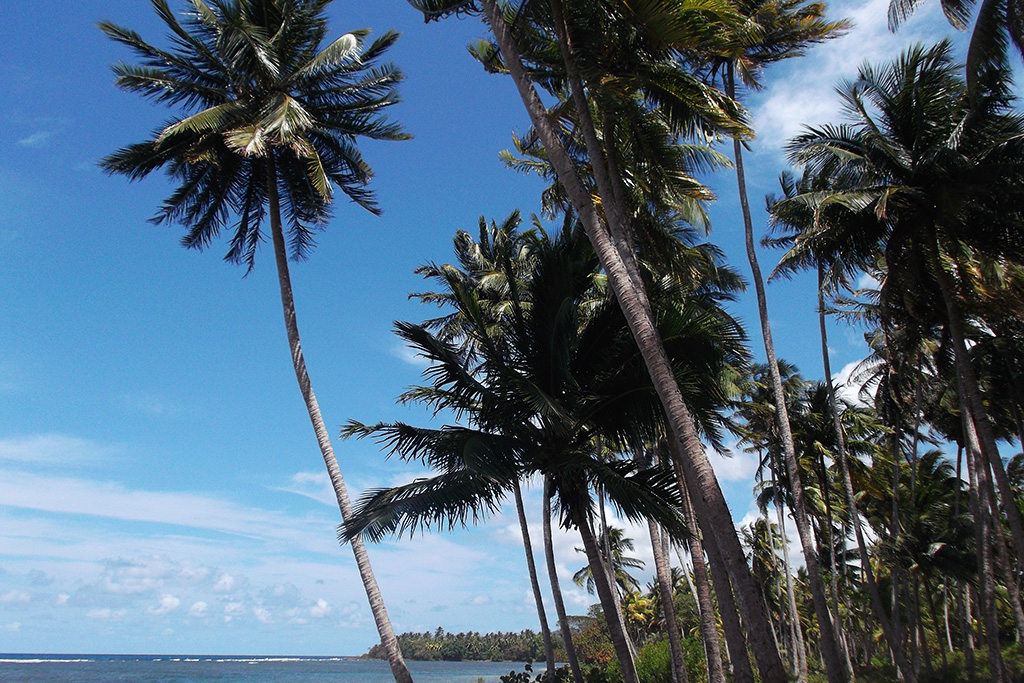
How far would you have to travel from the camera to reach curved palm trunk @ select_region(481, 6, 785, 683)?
19.8 feet

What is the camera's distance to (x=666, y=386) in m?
7.07

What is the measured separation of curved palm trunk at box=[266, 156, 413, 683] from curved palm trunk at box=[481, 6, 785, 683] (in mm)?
5306

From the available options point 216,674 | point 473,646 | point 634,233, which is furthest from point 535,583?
point 473,646

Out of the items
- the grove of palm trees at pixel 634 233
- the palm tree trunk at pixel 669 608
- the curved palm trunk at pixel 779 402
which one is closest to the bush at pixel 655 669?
the grove of palm trees at pixel 634 233

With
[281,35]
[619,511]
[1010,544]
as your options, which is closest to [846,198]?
[619,511]

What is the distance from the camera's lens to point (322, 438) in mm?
11828

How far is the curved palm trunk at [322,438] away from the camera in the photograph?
34.8 feet

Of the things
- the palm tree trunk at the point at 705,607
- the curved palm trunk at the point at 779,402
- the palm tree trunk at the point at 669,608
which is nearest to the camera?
the palm tree trunk at the point at 705,607

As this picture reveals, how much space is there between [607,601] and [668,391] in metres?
4.98

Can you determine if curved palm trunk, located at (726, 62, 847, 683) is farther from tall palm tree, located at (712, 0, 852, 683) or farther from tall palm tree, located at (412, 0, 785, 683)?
tall palm tree, located at (412, 0, 785, 683)

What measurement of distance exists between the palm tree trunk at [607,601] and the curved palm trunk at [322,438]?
3091 mm

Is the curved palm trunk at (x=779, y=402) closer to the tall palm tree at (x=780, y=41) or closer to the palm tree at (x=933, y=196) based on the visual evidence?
the tall palm tree at (x=780, y=41)

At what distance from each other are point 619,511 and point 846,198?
8.32m

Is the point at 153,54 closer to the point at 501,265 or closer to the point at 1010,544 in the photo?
the point at 501,265
